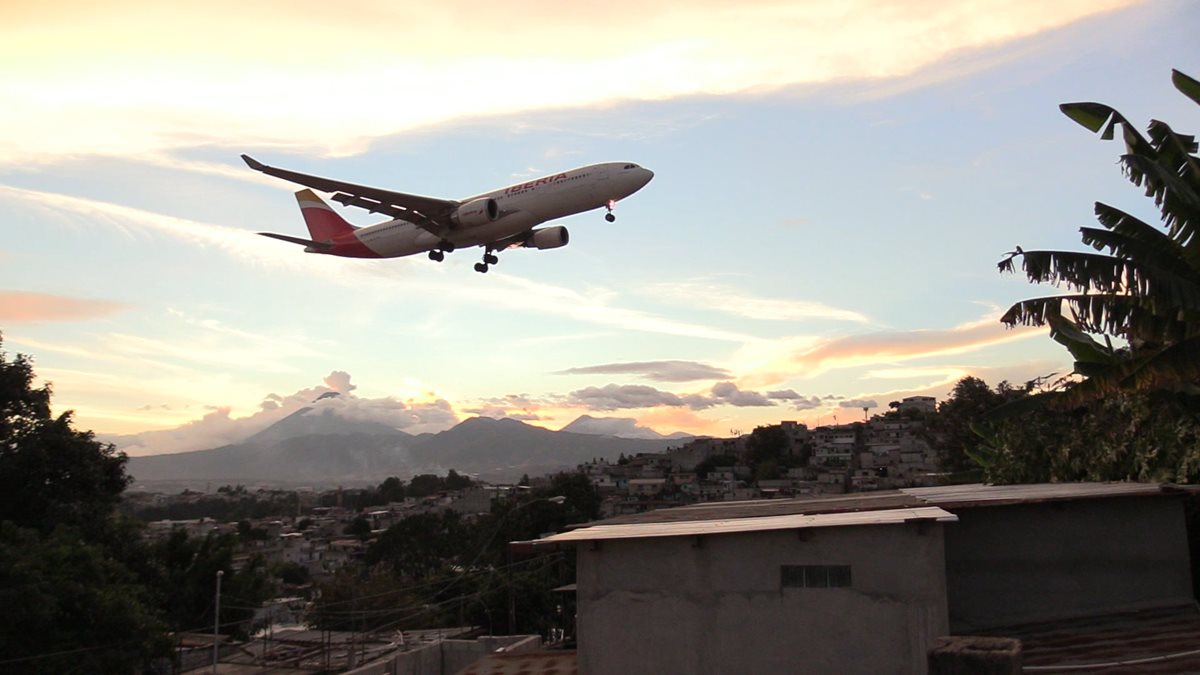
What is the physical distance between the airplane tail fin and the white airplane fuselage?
29.9ft

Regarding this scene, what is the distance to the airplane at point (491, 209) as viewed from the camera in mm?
31609

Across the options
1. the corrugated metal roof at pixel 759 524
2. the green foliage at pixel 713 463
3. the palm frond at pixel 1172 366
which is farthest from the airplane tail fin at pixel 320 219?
the green foliage at pixel 713 463

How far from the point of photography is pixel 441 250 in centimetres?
3559

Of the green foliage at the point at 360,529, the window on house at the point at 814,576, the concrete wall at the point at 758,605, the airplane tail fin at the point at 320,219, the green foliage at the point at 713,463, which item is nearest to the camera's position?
the concrete wall at the point at 758,605

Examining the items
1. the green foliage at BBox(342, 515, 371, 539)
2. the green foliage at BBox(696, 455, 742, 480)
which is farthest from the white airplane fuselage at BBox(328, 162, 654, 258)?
the green foliage at BBox(696, 455, 742, 480)

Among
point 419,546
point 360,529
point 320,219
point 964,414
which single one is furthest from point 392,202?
point 360,529

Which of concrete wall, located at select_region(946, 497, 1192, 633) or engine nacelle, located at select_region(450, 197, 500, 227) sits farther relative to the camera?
engine nacelle, located at select_region(450, 197, 500, 227)

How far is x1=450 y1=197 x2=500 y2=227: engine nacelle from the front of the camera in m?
32.7

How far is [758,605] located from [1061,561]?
4660mm

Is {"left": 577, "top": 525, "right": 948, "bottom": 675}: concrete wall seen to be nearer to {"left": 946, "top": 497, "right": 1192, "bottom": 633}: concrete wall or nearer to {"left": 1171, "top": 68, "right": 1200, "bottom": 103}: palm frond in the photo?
{"left": 946, "top": 497, "right": 1192, "bottom": 633}: concrete wall

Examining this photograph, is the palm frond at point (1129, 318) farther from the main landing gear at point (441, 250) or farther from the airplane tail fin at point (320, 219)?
the airplane tail fin at point (320, 219)

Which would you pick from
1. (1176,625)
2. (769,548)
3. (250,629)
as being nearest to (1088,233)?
(1176,625)

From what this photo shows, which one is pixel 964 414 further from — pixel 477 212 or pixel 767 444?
pixel 767 444

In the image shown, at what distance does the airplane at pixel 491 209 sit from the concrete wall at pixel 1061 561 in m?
21.0
